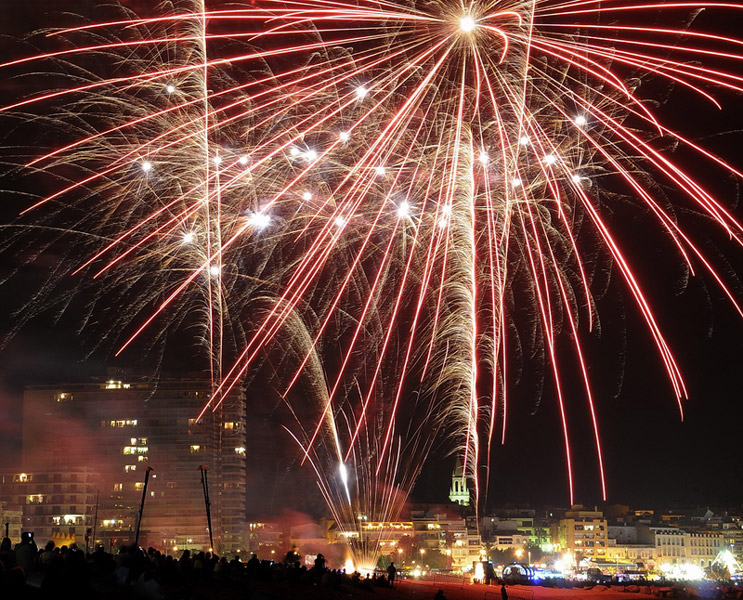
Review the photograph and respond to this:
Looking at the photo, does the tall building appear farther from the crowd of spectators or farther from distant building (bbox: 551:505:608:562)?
the crowd of spectators

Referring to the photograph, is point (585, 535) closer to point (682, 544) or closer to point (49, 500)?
point (682, 544)

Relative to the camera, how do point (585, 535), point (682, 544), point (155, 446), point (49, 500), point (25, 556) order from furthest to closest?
point (682, 544), point (585, 535), point (155, 446), point (49, 500), point (25, 556)

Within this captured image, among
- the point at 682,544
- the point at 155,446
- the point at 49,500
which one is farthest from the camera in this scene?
the point at 682,544

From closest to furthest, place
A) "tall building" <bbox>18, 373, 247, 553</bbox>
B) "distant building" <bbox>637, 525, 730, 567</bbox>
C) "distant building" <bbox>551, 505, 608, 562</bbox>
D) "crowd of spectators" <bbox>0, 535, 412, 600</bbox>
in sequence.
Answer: "crowd of spectators" <bbox>0, 535, 412, 600</bbox>
"tall building" <bbox>18, 373, 247, 553</bbox>
"distant building" <bbox>551, 505, 608, 562</bbox>
"distant building" <bbox>637, 525, 730, 567</bbox>

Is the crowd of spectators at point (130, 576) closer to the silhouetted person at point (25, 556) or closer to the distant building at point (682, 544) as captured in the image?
the silhouetted person at point (25, 556)

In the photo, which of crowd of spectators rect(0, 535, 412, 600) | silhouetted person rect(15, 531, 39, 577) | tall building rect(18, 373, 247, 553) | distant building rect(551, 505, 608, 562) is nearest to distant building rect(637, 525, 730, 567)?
distant building rect(551, 505, 608, 562)

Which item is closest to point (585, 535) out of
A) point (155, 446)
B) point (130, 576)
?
point (155, 446)

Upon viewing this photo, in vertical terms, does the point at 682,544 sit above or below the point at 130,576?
below

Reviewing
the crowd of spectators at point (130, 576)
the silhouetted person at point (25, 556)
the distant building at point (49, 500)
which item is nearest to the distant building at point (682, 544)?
the distant building at point (49, 500)

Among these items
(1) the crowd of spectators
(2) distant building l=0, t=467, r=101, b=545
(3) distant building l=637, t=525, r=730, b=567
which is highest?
(2) distant building l=0, t=467, r=101, b=545

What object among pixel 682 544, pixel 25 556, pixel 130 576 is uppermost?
pixel 25 556
